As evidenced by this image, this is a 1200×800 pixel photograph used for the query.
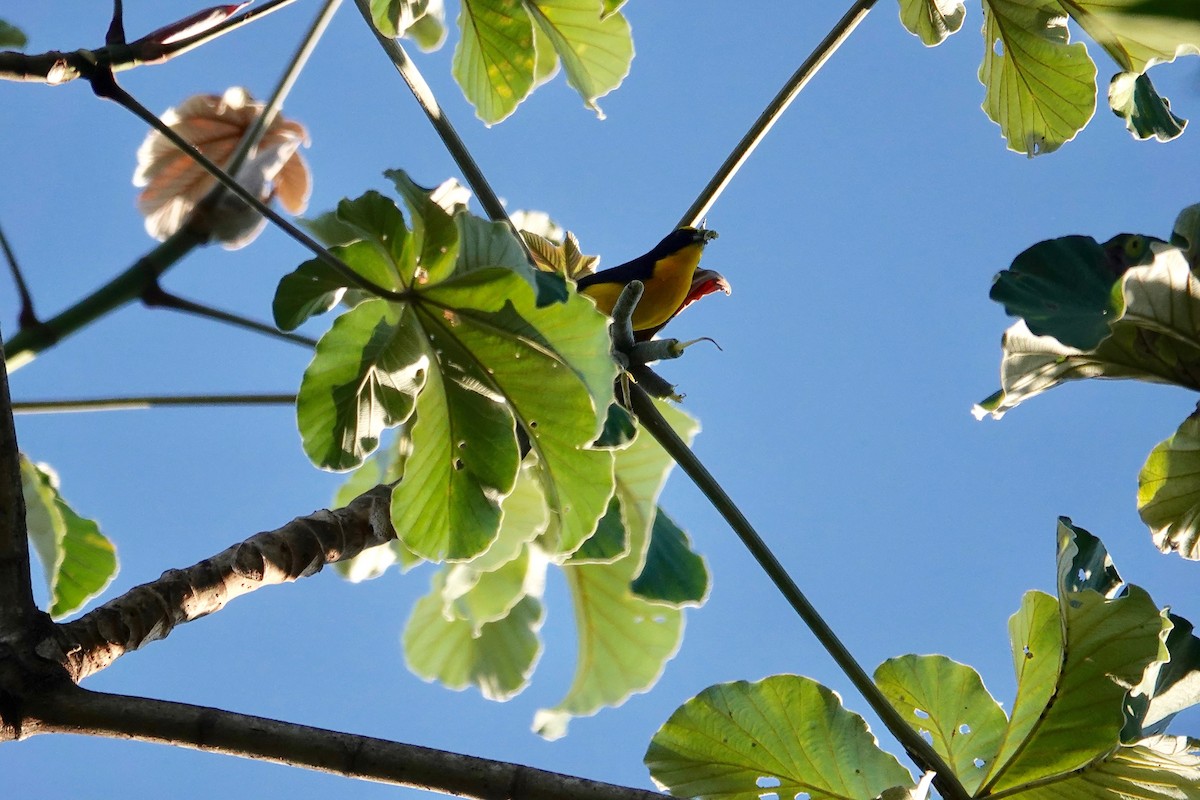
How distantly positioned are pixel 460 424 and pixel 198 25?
69 centimetres

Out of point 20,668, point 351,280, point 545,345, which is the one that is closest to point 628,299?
point 545,345

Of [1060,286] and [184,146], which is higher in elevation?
[184,146]

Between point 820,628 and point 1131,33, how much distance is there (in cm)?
110

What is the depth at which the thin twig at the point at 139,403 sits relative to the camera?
60.1 inches

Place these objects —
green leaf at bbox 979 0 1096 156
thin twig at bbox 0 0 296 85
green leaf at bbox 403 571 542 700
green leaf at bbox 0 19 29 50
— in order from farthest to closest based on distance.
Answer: green leaf at bbox 403 571 542 700, green leaf at bbox 979 0 1096 156, green leaf at bbox 0 19 29 50, thin twig at bbox 0 0 296 85

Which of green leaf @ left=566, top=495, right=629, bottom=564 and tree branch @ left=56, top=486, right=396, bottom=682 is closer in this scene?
tree branch @ left=56, top=486, right=396, bottom=682

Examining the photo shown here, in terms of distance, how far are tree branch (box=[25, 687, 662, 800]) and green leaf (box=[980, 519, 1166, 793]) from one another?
79 cm

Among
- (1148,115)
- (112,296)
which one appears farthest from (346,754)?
(1148,115)

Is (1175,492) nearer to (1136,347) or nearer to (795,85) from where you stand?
(1136,347)

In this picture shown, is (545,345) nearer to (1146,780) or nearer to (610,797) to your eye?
(610,797)

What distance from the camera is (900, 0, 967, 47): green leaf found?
6.59ft

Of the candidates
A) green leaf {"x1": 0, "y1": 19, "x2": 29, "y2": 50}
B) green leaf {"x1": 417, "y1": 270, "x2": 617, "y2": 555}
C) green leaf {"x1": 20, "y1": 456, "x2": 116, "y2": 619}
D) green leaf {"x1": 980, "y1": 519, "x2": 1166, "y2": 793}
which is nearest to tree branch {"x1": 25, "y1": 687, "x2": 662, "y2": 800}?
green leaf {"x1": 417, "y1": 270, "x2": 617, "y2": 555}

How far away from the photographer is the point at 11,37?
5.72 ft

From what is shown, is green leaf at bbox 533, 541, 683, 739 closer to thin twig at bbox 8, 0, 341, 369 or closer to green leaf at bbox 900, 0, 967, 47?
thin twig at bbox 8, 0, 341, 369
